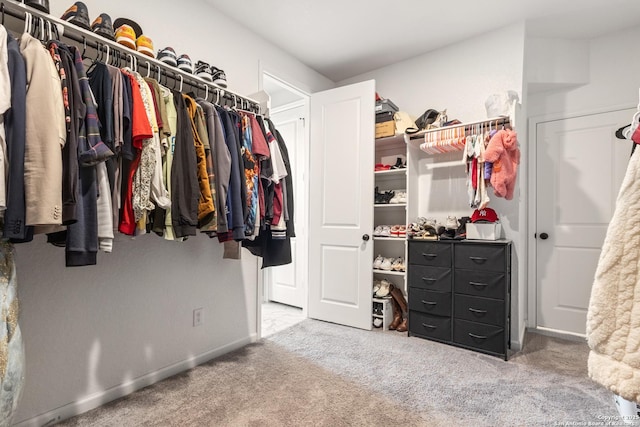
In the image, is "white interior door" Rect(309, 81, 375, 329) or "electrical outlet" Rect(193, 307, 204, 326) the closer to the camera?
"electrical outlet" Rect(193, 307, 204, 326)

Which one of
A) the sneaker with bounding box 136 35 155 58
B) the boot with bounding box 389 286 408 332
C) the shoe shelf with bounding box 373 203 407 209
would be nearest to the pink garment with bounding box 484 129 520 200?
the shoe shelf with bounding box 373 203 407 209

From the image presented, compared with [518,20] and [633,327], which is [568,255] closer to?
[518,20]

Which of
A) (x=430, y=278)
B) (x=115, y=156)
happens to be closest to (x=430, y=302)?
(x=430, y=278)

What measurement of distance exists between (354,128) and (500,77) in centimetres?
126

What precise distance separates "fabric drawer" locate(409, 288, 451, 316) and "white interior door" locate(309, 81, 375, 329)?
1.36ft

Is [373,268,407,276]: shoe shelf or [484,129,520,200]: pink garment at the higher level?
[484,129,520,200]: pink garment

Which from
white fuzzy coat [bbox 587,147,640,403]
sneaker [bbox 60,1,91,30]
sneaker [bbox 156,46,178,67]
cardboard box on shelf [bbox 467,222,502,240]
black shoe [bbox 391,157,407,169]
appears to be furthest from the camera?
black shoe [bbox 391,157,407,169]

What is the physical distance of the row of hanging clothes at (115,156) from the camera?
1.07 m

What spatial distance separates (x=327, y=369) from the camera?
7.07 feet

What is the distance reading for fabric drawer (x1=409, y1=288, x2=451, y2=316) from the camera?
8.34ft

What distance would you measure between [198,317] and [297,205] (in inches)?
75.9

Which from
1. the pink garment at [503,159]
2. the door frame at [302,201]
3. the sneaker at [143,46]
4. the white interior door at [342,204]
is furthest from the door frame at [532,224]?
the sneaker at [143,46]

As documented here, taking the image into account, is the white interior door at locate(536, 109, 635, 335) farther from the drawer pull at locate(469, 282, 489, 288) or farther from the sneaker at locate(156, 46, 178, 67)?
the sneaker at locate(156, 46, 178, 67)

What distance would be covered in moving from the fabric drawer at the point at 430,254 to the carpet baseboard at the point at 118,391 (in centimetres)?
160
